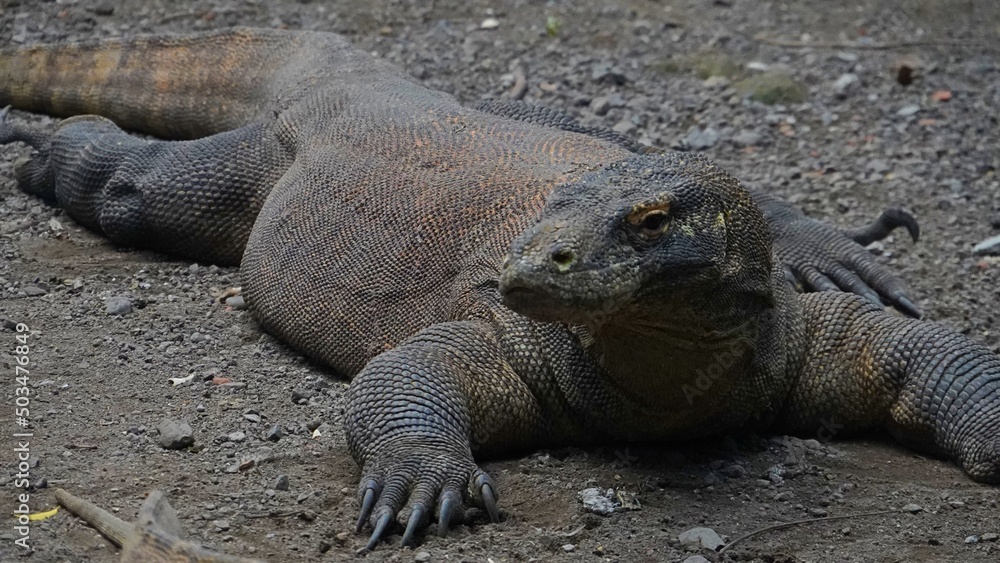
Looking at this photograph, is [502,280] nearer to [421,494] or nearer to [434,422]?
[421,494]

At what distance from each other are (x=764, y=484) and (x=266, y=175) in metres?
3.04

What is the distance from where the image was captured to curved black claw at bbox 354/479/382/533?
398cm

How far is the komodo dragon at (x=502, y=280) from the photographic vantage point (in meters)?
3.92

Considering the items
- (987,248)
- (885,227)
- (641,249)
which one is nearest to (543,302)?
(641,249)

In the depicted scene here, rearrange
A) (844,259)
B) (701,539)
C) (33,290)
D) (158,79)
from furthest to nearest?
(158,79)
(844,259)
(33,290)
(701,539)

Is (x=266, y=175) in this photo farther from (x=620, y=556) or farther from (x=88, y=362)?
(x=620, y=556)

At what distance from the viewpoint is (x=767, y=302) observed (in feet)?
14.3

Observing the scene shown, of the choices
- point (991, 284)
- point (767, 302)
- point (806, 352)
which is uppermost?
point (767, 302)

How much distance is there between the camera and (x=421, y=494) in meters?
3.99

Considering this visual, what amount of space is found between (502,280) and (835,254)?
328cm

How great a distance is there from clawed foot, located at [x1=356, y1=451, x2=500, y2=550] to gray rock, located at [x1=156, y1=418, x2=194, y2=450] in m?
0.81

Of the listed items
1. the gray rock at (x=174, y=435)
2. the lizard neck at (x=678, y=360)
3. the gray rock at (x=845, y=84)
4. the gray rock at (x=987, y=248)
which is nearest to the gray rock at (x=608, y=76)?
the gray rock at (x=845, y=84)

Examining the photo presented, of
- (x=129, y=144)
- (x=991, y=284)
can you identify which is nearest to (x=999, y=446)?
(x=991, y=284)

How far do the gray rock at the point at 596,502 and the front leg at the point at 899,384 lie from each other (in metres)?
0.91
